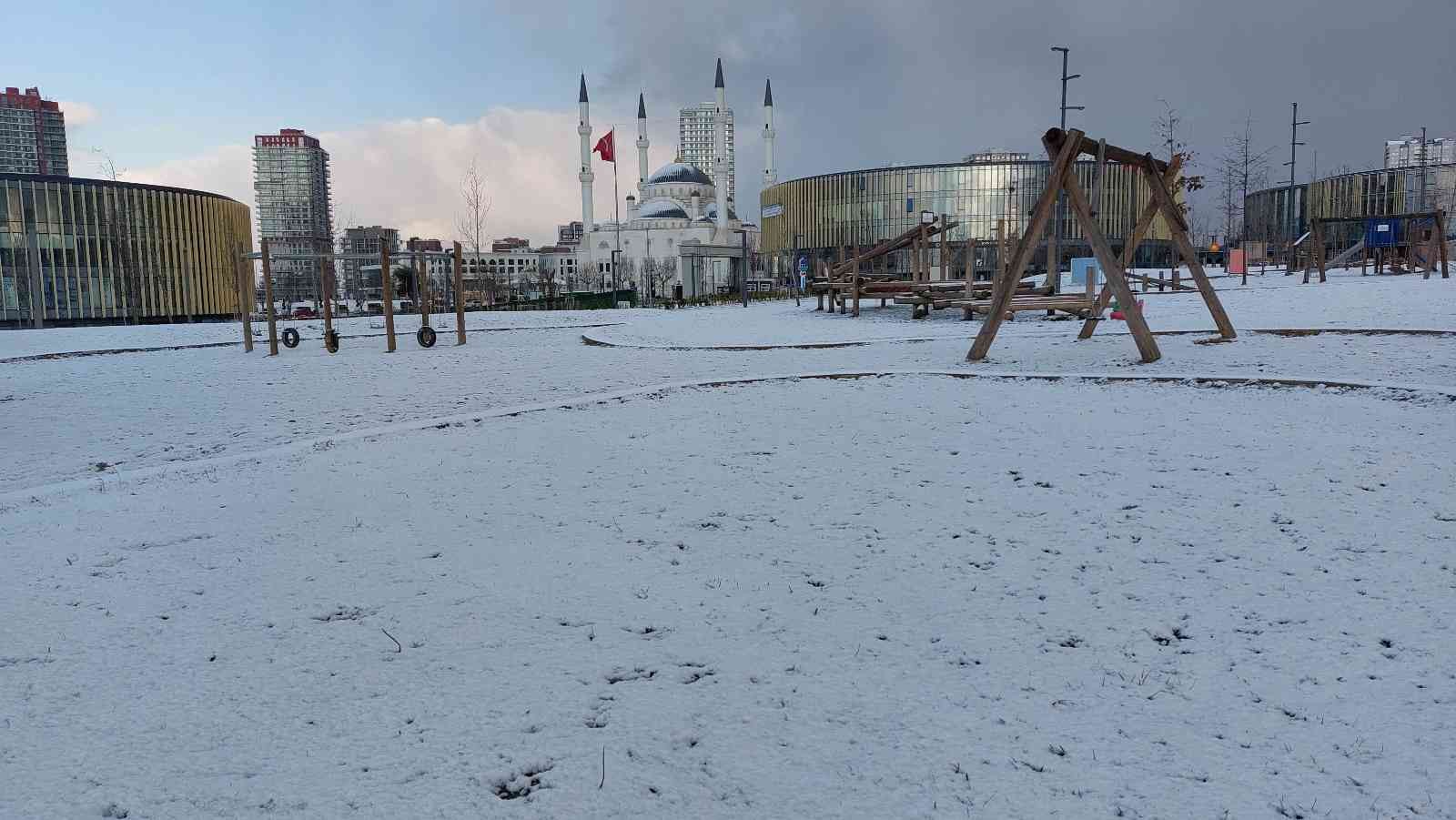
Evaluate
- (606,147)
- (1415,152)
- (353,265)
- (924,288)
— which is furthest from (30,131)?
(1415,152)

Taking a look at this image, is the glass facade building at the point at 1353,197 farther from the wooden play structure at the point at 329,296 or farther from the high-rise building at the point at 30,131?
the high-rise building at the point at 30,131

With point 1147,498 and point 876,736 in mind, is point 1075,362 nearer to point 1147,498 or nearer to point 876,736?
point 1147,498

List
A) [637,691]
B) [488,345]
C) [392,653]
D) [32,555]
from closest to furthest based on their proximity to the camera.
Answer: [637,691] → [392,653] → [32,555] → [488,345]

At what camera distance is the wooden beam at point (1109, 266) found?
1109 centimetres

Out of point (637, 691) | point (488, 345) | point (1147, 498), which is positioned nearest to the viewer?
point (637, 691)

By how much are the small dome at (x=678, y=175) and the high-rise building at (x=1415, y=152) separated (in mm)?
94100

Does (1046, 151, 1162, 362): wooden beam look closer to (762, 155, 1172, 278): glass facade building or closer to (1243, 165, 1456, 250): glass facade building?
(762, 155, 1172, 278): glass facade building

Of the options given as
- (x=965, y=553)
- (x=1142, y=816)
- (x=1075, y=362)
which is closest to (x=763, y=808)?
(x=1142, y=816)

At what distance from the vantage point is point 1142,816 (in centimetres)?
249

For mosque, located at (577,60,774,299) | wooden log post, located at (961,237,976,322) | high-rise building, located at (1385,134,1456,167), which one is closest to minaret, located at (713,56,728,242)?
mosque, located at (577,60,774,299)

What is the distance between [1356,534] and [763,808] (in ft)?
12.3

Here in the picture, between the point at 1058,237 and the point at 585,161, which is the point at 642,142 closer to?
the point at 585,161

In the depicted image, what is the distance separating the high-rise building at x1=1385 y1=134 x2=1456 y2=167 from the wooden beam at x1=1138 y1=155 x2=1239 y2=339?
10943 cm

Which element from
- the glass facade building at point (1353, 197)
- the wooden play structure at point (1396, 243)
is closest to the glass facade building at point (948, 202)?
the glass facade building at point (1353, 197)
